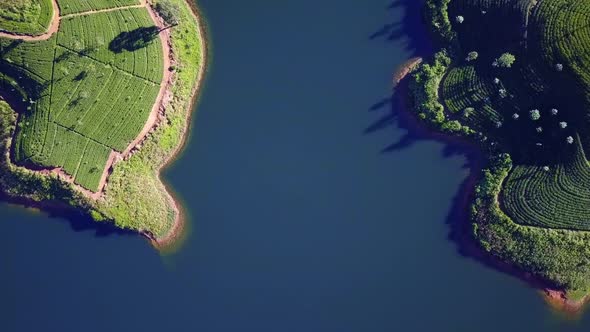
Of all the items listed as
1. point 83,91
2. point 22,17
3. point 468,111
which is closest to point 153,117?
point 83,91

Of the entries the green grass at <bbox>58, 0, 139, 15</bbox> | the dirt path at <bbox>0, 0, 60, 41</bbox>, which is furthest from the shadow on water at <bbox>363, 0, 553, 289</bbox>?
the dirt path at <bbox>0, 0, 60, 41</bbox>

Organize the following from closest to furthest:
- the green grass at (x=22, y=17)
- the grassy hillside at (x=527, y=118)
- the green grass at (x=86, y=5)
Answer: the grassy hillside at (x=527, y=118) → the green grass at (x=22, y=17) → the green grass at (x=86, y=5)

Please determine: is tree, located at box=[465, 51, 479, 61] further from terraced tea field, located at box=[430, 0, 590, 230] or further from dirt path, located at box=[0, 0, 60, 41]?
dirt path, located at box=[0, 0, 60, 41]

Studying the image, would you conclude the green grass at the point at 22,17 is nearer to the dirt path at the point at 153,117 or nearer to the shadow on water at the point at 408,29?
the dirt path at the point at 153,117

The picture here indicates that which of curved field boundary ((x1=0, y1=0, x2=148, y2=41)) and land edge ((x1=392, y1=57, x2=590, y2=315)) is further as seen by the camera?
curved field boundary ((x1=0, y1=0, x2=148, y2=41))

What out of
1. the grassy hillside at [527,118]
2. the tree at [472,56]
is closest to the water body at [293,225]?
the grassy hillside at [527,118]

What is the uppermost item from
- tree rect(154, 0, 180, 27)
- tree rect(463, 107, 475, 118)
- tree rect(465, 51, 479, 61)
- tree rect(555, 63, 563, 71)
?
tree rect(154, 0, 180, 27)

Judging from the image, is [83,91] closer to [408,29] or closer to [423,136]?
[408,29]
